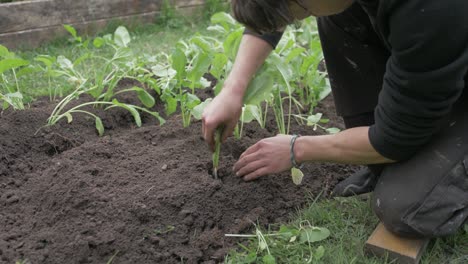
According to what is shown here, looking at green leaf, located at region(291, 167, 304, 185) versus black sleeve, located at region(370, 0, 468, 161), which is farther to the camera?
green leaf, located at region(291, 167, 304, 185)

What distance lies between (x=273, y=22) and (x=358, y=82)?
0.59 metres

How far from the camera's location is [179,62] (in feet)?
6.42

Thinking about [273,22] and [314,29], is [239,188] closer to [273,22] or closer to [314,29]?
[273,22]

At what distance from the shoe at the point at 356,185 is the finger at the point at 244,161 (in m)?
0.31

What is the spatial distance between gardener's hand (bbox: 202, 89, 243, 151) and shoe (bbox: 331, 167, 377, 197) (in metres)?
0.39

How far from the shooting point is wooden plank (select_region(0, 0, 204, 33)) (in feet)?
9.57

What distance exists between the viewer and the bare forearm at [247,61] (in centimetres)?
175

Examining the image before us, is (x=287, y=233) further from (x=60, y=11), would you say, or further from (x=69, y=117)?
(x=60, y=11)

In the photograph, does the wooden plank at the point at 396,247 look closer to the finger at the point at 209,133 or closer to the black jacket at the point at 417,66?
the black jacket at the point at 417,66

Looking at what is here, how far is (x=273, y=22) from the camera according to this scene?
132cm

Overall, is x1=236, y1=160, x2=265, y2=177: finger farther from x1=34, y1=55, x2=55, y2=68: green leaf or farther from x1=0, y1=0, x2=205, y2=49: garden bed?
x1=0, y1=0, x2=205, y2=49: garden bed

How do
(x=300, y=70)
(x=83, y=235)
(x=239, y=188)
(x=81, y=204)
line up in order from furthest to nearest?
(x=300, y=70) < (x=239, y=188) < (x=81, y=204) < (x=83, y=235)

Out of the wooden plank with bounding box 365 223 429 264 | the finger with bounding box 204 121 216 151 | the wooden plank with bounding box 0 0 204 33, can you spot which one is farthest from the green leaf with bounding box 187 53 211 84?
the wooden plank with bounding box 0 0 204 33

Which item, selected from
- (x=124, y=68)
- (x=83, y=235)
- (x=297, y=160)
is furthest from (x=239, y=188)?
(x=124, y=68)
